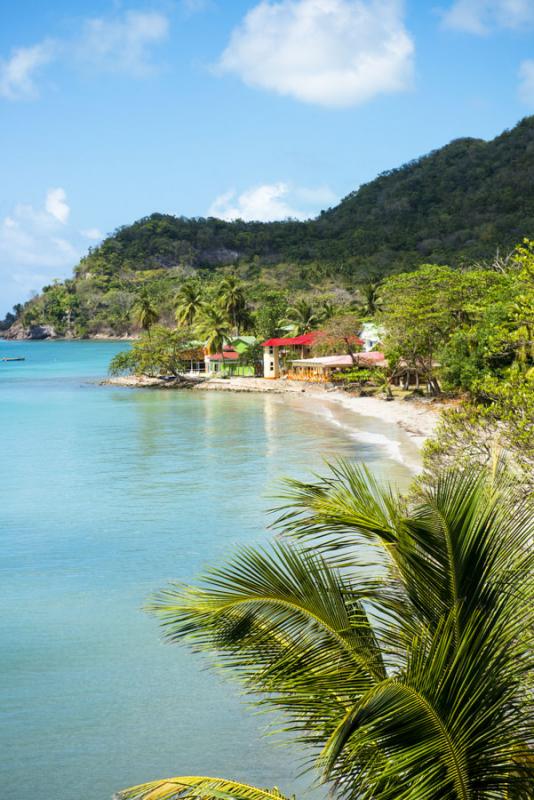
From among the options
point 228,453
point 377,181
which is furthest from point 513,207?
point 228,453

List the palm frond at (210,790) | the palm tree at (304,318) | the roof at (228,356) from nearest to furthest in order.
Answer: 1. the palm frond at (210,790)
2. the palm tree at (304,318)
3. the roof at (228,356)

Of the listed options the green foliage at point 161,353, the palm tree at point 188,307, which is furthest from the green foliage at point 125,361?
the palm tree at point 188,307

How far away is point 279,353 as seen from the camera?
65438mm

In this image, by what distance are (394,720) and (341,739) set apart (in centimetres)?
36

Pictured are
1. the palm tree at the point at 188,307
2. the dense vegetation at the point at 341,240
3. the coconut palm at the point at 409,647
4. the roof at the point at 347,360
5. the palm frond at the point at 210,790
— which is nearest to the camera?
the coconut palm at the point at 409,647

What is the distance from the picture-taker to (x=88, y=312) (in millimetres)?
187375

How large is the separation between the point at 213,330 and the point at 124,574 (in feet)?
160

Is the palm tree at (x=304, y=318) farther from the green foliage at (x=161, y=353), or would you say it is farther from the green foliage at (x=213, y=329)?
the green foliage at (x=161, y=353)

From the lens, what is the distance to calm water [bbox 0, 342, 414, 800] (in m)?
10.1

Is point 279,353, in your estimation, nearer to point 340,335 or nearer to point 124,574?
point 340,335

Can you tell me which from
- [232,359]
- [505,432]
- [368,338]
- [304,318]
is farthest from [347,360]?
[505,432]

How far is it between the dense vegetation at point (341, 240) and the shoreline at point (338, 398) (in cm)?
4343

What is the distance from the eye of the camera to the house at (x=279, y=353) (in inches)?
2479

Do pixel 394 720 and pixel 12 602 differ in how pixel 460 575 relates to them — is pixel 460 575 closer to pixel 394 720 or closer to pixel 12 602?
pixel 394 720
